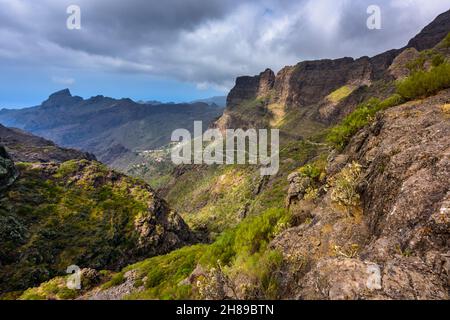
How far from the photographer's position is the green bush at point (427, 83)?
2441cm

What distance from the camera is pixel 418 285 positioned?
337 inches

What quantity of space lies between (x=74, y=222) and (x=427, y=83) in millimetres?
68628

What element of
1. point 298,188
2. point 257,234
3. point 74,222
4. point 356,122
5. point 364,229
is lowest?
point 74,222

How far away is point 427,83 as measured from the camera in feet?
83.3

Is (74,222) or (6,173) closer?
(74,222)

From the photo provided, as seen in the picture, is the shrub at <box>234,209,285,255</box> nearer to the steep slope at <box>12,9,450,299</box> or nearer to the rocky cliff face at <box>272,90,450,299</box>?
the steep slope at <box>12,9,450,299</box>

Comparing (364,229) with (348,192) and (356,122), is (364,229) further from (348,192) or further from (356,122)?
(356,122)

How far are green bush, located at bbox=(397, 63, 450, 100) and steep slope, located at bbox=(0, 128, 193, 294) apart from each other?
5748 cm

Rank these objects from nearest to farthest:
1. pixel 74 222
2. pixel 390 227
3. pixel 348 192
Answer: pixel 390 227 < pixel 348 192 < pixel 74 222

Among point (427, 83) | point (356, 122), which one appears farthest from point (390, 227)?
point (356, 122)

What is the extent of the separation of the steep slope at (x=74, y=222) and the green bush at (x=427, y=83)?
189 feet

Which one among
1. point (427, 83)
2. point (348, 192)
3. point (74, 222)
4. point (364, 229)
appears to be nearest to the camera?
point (364, 229)

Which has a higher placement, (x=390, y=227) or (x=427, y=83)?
(x=427, y=83)

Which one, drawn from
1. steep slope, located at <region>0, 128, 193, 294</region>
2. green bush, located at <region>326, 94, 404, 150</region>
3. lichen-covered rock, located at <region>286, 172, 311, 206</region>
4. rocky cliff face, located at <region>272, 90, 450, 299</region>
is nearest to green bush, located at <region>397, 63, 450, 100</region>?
rocky cliff face, located at <region>272, 90, 450, 299</region>
